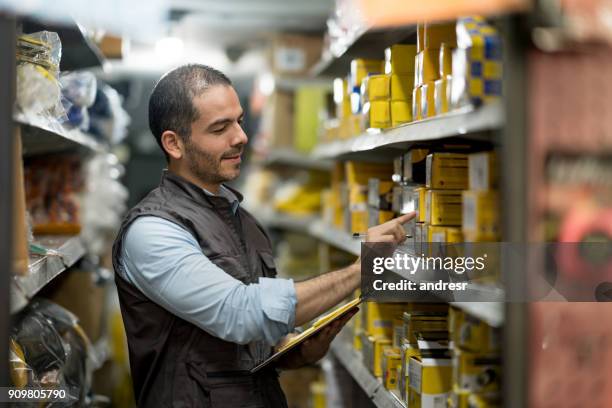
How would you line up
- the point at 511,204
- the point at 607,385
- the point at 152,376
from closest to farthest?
1. the point at 511,204
2. the point at 607,385
3. the point at 152,376

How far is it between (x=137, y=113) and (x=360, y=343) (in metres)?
5.42

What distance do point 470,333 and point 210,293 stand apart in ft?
2.24

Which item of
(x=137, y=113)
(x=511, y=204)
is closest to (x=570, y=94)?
(x=511, y=204)

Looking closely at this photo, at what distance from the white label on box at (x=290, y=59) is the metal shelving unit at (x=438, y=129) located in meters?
2.62

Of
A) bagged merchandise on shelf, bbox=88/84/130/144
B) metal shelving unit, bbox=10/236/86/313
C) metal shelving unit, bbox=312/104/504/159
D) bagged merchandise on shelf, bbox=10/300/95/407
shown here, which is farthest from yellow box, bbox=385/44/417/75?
bagged merchandise on shelf, bbox=88/84/130/144

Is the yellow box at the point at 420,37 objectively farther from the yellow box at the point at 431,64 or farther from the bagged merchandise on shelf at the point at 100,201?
the bagged merchandise on shelf at the point at 100,201

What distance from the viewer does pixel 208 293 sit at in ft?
7.23

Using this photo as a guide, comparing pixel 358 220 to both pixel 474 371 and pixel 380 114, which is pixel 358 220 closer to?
pixel 380 114

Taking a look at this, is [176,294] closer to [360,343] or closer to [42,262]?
[42,262]

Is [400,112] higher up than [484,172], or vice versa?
[400,112]

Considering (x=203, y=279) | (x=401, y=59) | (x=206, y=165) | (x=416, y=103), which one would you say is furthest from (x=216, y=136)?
(x=401, y=59)

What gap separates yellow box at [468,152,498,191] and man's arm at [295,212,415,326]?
0.35 m

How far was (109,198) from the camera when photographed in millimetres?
4609

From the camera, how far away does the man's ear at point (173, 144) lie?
2.52 meters
